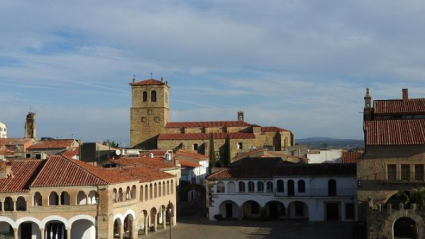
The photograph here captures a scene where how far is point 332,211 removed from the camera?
165ft

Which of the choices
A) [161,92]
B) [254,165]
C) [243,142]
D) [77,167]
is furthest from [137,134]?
[77,167]

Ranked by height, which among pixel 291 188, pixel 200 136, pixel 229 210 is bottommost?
pixel 229 210

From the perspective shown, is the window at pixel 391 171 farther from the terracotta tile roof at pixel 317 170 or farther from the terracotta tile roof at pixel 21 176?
the terracotta tile roof at pixel 21 176

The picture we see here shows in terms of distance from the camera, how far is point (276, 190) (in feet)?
169

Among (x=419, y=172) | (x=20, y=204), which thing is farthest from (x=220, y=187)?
(x=20, y=204)

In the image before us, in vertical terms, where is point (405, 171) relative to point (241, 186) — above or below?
above

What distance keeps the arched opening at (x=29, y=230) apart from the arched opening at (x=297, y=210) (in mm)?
23321

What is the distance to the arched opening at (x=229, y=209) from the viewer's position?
54125mm

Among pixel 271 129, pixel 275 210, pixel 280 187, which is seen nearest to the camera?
pixel 280 187

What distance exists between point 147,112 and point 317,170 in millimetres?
62882

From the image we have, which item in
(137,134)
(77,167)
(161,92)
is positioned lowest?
(77,167)

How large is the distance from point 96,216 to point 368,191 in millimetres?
19010

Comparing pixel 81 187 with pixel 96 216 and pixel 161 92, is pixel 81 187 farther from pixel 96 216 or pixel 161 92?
pixel 161 92

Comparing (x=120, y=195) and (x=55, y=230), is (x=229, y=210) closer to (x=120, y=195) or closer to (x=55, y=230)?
(x=120, y=195)
